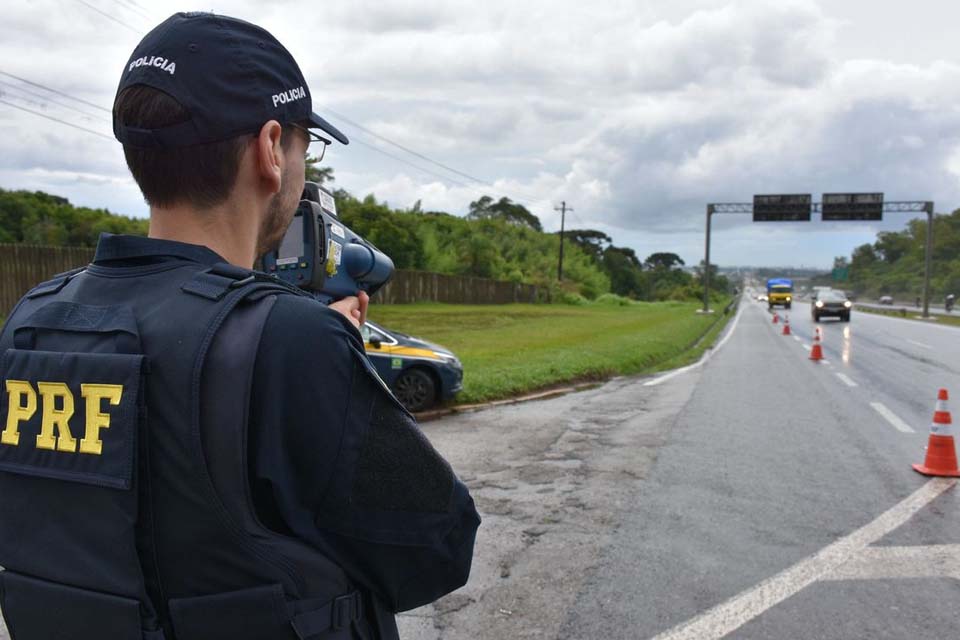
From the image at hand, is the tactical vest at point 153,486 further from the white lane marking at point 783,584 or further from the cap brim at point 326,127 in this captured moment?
the white lane marking at point 783,584

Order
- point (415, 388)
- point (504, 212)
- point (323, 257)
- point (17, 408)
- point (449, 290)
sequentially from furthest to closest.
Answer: point (504, 212), point (449, 290), point (415, 388), point (323, 257), point (17, 408)

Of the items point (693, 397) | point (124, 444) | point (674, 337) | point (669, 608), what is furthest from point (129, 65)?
point (674, 337)

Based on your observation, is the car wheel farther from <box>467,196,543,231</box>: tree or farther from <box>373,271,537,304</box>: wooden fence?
<box>467,196,543,231</box>: tree

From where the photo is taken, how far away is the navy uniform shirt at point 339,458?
3.95ft

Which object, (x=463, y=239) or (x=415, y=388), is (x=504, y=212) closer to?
(x=463, y=239)

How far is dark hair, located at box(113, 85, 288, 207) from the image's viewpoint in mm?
1312

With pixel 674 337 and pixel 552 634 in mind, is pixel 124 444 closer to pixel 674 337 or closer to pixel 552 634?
pixel 552 634

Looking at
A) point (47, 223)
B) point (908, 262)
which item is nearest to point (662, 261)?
point (908, 262)

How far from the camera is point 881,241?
143500 millimetres

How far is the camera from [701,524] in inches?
219

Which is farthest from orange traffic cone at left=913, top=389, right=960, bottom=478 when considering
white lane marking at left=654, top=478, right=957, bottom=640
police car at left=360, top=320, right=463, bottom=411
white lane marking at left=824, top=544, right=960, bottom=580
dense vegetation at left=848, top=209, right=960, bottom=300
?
dense vegetation at left=848, top=209, right=960, bottom=300

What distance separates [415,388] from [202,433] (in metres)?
9.72

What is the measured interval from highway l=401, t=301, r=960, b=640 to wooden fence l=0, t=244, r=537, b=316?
225 cm

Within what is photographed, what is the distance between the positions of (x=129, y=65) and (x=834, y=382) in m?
15.2
